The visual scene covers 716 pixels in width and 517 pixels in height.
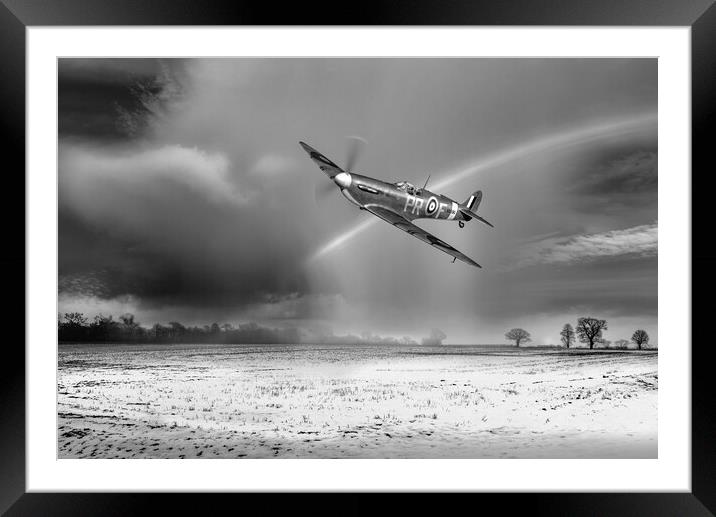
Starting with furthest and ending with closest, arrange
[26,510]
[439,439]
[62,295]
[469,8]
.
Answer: [62,295], [439,439], [26,510], [469,8]

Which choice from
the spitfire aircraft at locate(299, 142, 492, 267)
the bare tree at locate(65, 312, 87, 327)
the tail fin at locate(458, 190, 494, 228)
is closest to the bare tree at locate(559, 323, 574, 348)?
the spitfire aircraft at locate(299, 142, 492, 267)

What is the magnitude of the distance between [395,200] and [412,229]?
0.43 metres

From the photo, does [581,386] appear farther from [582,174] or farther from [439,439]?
[582,174]

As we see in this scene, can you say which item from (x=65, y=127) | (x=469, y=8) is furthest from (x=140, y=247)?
(x=469, y=8)

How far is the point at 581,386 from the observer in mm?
6531

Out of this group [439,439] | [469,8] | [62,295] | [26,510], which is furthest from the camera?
Result: [62,295]

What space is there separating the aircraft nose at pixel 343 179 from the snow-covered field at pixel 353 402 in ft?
7.29

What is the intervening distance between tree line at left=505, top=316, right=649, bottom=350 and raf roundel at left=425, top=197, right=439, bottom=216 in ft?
6.32

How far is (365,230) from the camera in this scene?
6.55 m

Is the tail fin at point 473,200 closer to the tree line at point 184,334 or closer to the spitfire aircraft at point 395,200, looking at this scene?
the spitfire aircraft at point 395,200

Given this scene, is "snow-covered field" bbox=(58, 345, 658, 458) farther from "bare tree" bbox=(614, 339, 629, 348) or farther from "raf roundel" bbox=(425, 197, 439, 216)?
"raf roundel" bbox=(425, 197, 439, 216)

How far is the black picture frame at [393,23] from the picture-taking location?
4.20m

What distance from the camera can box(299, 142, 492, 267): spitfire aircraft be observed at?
5.91 meters

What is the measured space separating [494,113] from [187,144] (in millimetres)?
4218
